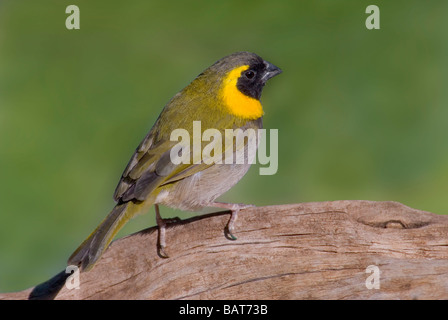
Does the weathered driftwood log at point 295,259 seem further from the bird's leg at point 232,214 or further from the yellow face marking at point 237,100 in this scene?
the yellow face marking at point 237,100

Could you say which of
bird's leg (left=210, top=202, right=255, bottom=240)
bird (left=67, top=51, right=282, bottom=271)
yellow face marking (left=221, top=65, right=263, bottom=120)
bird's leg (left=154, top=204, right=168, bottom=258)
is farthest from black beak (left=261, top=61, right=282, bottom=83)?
bird's leg (left=154, top=204, right=168, bottom=258)

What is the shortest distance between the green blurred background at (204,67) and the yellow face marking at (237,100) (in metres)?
0.80

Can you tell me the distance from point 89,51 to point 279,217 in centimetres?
304

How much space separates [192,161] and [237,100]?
0.62 m

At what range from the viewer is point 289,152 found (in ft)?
17.6

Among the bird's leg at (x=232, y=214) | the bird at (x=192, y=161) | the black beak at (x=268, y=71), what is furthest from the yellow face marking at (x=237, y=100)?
the bird's leg at (x=232, y=214)

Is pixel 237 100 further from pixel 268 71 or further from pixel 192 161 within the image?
pixel 192 161

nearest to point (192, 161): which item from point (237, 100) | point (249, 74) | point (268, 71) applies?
point (237, 100)

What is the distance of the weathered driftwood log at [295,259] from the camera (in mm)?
3676

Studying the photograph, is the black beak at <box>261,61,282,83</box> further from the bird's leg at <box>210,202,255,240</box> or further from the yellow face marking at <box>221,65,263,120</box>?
the bird's leg at <box>210,202,255,240</box>

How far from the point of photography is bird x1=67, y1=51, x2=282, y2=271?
13.1ft

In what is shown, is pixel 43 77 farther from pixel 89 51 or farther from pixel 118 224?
pixel 118 224

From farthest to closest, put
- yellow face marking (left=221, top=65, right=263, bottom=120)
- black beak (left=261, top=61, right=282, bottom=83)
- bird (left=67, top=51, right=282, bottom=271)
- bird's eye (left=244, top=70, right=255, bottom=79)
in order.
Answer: black beak (left=261, top=61, right=282, bottom=83)
bird's eye (left=244, top=70, right=255, bottom=79)
yellow face marking (left=221, top=65, right=263, bottom=120)
bird (left=67, top=51, right=282, bottom=271)

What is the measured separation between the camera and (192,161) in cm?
416
